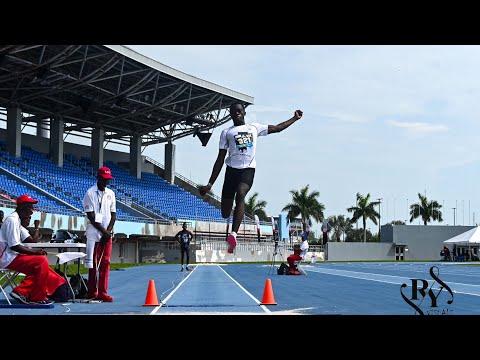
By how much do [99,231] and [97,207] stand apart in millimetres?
369

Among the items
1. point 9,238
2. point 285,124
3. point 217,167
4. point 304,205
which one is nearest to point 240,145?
point 217,167

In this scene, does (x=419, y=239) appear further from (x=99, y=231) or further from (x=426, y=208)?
(x=99, y=231)

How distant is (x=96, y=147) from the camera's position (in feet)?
120

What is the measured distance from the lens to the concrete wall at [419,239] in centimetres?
6812

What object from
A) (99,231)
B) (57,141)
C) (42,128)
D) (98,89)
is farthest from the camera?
(42,128)

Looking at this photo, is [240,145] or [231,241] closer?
[240,145]

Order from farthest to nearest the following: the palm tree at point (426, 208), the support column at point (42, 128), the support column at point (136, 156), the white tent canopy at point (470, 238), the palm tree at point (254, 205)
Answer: the white tent canopy at point (470, 238) < the support column at point (42, 128) < the support column at point (136, 156) < the palm tree at point (426, 208) < the palm tree at point (254, 205)

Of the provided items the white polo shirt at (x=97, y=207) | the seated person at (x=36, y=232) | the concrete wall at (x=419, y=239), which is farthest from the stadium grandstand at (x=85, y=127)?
the concrete wall at (x=419, y=239)

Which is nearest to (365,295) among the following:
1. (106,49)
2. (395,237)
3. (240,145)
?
(240,145)

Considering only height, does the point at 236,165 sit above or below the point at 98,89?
below

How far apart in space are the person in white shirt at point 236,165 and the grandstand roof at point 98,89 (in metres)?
11.6

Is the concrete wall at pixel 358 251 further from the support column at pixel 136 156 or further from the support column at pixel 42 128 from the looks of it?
the support column at pixel 136 156
